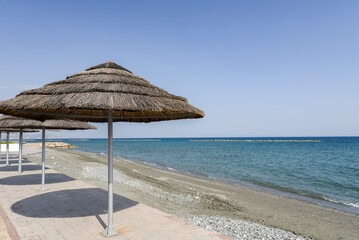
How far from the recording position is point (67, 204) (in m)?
6.10

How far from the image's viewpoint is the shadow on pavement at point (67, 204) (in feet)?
17.7

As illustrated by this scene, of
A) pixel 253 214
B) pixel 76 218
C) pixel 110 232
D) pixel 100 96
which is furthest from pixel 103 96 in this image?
pixel 253 214

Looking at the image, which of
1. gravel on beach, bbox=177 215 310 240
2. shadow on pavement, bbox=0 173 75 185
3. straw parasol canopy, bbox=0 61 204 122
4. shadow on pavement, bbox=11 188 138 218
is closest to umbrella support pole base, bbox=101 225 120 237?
shadow on pavement, bbox=11 188 138 218

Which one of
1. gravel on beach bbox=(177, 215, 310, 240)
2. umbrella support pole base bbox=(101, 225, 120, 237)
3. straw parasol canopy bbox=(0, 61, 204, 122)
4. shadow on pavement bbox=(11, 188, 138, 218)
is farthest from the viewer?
gravel on beach bbox=(177, 215, 310, 240)

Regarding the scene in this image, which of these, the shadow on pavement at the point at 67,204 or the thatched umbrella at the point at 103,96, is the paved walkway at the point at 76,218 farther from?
the thatched umbrella at the point at 103,96

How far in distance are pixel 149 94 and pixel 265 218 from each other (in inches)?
250

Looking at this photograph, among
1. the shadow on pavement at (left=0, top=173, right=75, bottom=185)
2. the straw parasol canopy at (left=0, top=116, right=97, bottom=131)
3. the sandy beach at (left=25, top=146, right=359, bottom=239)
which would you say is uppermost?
the straw parasol canopy at (left=0, top=116, right=97, bottom=131)

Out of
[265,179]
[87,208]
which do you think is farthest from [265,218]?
[265,179]

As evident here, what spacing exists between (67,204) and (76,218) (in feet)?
3.98

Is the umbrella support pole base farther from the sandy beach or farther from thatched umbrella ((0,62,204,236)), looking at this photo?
the sandy beach

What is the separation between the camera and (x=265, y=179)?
1680 cm

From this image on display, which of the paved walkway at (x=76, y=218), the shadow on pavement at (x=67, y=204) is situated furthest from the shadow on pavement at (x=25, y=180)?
the shadow on pavement at (x=67, y=204)

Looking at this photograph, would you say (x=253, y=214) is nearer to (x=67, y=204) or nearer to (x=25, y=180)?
(x=67, y=204)

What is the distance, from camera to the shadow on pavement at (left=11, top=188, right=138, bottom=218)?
5387mm
